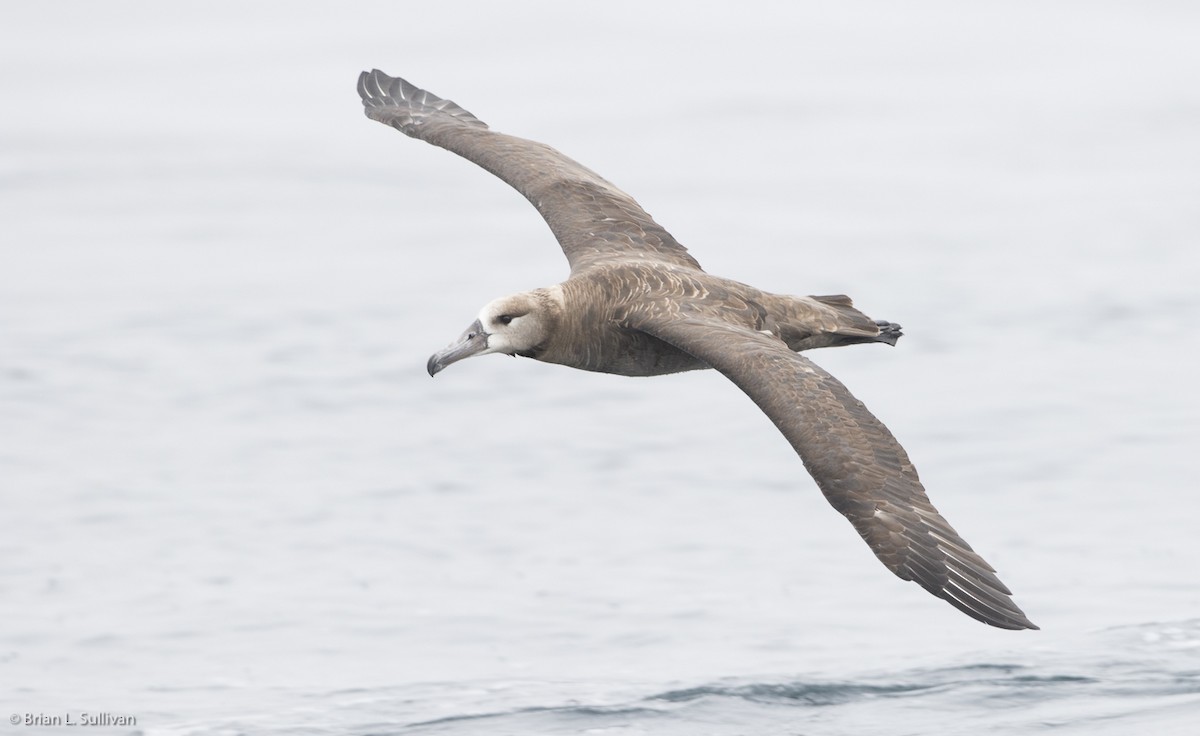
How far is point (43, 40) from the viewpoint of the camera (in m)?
37.4

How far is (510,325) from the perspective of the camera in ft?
55.2

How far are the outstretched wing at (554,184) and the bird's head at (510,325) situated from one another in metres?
0.95

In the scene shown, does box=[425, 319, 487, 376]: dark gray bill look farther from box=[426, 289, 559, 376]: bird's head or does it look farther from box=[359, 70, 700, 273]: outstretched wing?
box=[359, 70, 700, 273]: outstretched wing

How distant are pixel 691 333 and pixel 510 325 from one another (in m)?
1.43

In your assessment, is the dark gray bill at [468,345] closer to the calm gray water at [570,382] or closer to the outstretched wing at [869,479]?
the outstretched wing at [869,479]

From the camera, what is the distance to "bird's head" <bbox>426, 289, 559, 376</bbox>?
16.8 metres

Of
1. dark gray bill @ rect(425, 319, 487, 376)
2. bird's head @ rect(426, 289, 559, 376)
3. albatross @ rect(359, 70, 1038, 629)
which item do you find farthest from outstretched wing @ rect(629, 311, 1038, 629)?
dark gray bill @ rect(425, 319, 487, 376)

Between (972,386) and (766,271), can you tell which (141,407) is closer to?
(766,271)

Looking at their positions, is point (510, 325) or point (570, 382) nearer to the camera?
point (510, 325)

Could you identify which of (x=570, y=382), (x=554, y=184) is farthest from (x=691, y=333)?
(x=570, y=382)

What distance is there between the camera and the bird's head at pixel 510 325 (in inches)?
661

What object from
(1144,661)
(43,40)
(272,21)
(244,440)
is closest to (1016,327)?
(1144,661)

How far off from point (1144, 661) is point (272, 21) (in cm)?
2026

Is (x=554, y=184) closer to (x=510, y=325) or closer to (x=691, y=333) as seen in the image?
(x=510, y=325)
